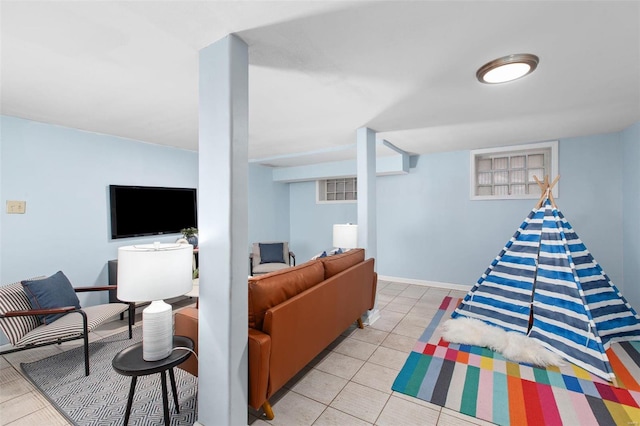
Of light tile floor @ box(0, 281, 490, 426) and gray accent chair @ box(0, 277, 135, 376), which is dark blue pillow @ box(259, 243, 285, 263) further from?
gray accent chair @ box(0, 277, 135, 376)

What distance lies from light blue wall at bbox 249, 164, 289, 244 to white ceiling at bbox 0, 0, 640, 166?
2543 millimetres

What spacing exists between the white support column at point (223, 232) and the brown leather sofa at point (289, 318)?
0.41 feet

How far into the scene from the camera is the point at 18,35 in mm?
1562

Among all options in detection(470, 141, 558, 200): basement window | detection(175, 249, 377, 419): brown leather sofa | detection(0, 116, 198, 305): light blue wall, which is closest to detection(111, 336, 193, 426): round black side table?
detection(175, 249, 377, 419): brown leather sofa

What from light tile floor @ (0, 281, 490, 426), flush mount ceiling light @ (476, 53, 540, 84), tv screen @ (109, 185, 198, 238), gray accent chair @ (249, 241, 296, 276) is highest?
flush mount ceiling light @ (476, 53, 540, 84)

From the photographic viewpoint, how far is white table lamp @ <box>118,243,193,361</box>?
1.58 m

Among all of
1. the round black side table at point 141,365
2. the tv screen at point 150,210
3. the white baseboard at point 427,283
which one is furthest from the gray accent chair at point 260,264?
the round black side table at point 141,365

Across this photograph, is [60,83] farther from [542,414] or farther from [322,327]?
[542,414]

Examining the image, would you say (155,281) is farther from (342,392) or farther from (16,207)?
(16,207)

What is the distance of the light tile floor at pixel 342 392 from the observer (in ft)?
6.19

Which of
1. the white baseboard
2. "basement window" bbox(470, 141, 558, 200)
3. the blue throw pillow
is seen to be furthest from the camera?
the white baseboard

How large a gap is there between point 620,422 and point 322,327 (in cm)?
201

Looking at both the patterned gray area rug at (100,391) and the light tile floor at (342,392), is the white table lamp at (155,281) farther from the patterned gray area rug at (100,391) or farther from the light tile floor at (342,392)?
the light tile floor at (342,392)

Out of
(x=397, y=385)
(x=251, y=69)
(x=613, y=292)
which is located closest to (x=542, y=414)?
(x=397, y=385)
